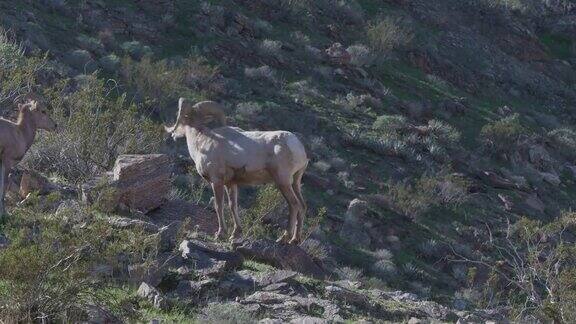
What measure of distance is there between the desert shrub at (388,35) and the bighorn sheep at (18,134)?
73.4 feet

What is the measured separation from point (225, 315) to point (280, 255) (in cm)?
300

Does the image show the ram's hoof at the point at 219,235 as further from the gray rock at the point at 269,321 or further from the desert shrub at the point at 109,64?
the desert shrub at the point at 109,64

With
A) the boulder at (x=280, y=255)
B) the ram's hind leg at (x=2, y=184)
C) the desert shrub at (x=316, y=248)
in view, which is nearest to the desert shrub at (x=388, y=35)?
the desert shrub at (x=316, y=248)

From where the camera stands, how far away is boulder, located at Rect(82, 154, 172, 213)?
14.4m

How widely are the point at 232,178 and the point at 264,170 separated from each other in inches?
17.2

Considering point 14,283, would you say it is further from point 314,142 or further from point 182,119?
point 314,142

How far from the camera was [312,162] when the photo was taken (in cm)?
2670

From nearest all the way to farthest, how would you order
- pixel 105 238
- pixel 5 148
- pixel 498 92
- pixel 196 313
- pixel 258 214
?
pixel 196 313, pixel 105 238, pixel 5 148, pixel 258 214, pixel 498 92

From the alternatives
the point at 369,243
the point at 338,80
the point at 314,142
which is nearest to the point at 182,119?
the point at 369,243

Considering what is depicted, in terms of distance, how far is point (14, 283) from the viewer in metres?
9.32

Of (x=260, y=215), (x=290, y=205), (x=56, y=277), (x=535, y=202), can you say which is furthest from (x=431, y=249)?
(x=56, y=277)

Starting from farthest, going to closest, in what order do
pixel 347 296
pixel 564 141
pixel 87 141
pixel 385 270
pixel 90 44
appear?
pixel 564 141, pixel 90 44, pixel 385 270, pixel 87 141, pixel 347 296

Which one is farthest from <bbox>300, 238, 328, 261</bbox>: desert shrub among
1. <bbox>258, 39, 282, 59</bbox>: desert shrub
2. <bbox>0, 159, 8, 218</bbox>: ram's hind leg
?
<bbox>258, 39, 282, 59</bbox>: desert shrub

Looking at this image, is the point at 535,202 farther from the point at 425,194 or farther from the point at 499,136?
the point at 425,194
